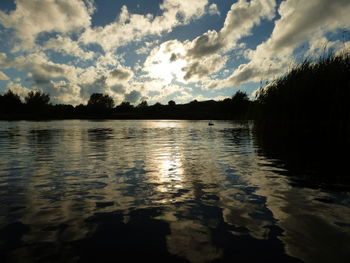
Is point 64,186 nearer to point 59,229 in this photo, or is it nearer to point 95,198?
point 95,198

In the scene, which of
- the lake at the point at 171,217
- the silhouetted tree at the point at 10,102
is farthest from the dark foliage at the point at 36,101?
the lake at the point at 171,217

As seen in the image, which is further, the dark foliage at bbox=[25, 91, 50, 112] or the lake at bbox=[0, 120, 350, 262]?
the dark foliage at bbox=[25, 91, 50, 112]

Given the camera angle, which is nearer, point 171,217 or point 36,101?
point 171,217

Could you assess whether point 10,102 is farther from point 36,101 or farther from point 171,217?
point 171,217

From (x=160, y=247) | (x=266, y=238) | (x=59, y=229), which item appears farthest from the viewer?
(x=59, y=229)

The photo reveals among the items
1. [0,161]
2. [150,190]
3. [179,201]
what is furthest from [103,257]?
[0,161]

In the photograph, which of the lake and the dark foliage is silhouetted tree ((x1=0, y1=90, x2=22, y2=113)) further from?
the lake

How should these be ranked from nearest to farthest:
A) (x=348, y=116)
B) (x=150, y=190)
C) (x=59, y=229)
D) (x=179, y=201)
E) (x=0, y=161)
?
(x=59, y=229), (x=179, y=201), (x=150, y=190), (x=0, y=161), (x=348, y=116)

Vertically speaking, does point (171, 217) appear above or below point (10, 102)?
below

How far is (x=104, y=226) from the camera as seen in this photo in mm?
4918

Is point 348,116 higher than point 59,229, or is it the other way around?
point 348,116

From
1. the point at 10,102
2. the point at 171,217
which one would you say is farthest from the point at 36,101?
the point at 171,217

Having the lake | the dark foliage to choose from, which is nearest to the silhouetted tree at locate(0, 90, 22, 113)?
the dark foliage

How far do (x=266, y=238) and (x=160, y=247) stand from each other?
6.73 feet
